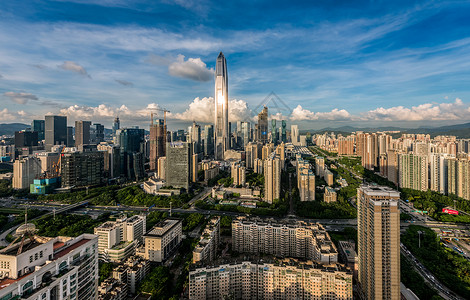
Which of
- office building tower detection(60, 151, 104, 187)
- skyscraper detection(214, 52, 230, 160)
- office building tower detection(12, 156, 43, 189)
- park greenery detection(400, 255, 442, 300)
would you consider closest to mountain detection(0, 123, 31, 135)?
office building tower detection(12, 156, 43, 189)

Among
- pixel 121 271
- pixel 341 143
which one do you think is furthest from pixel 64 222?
pixel 341 143

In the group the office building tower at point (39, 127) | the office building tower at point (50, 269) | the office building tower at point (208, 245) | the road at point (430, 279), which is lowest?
the road at point (430, 279)

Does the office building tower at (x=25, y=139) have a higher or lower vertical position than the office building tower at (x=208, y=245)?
higher

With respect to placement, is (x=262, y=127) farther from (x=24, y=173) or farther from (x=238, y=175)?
(x=24, y=173)

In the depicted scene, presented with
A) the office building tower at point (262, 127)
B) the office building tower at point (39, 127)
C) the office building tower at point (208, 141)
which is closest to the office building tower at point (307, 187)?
the office building tower at point (262, 127)

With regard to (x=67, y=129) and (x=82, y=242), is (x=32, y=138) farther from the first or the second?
(x=82, y=242)

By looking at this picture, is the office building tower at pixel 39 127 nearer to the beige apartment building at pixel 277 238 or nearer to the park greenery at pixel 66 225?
the park greenery at pixel 66 225

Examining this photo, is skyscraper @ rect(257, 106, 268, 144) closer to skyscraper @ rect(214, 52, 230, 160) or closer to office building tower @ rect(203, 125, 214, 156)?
skyscraper @ rect(214, 52, 230, 160)
